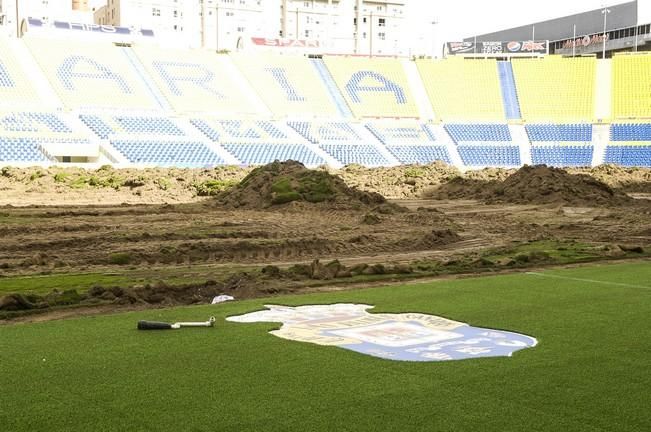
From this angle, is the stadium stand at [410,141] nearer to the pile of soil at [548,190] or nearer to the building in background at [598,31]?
the pile of soil at [548,190]

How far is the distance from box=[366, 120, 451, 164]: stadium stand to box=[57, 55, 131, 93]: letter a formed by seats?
15834 millimetres

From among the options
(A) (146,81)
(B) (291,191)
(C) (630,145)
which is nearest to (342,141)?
(A) (146,81)

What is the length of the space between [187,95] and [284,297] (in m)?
38.1

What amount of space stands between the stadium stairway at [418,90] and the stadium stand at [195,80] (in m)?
11.6

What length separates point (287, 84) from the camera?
166 ft

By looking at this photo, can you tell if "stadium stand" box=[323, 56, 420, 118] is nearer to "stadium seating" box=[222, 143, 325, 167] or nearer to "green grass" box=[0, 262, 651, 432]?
"stadium seating" box=[222, 143, 325, 167]

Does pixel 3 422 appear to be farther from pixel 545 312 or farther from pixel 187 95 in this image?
pixel 187 95

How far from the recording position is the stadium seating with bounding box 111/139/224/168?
38.0 m

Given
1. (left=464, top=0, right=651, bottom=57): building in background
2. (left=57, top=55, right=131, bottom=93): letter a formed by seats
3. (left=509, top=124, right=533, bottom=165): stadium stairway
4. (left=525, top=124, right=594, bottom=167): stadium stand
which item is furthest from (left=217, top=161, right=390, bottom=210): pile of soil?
(left=464, top=0, right=651, bottom=57): building in background

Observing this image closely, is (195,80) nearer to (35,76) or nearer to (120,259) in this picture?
(35,76)

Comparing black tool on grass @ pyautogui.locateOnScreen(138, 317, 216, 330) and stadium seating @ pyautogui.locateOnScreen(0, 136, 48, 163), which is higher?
stadium seating @ pyautogui.locateOnScreen(0, 136, 48, 163)

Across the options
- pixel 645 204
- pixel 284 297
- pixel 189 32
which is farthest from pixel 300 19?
pixel 284 297

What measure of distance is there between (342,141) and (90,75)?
51.9ft

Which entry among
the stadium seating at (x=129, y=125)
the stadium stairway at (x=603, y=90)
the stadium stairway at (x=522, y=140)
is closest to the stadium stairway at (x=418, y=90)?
the stadium stairway at (x=522, y=140)
